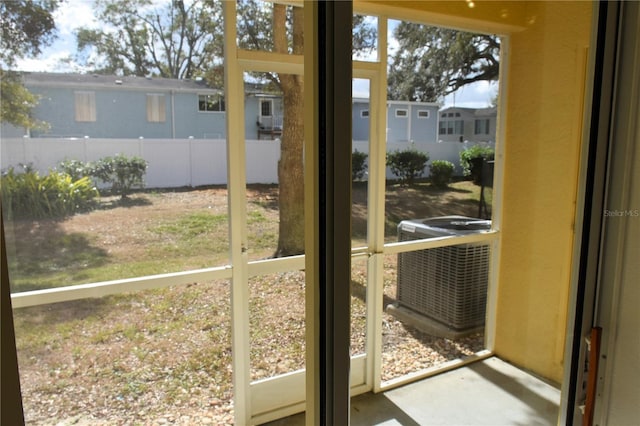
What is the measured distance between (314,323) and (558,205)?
241cm

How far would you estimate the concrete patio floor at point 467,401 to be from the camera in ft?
8.16

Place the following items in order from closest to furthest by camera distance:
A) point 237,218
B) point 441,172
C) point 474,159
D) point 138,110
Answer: point 138,110 < point 237,218 < point 441,172 < point 474,159

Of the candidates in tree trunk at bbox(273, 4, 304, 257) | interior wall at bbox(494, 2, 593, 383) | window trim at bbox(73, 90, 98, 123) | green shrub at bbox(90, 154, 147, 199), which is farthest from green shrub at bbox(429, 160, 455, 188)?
window trim at bbox(73, 90, 98, 123)

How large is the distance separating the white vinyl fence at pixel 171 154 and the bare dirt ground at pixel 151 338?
81 millimetres

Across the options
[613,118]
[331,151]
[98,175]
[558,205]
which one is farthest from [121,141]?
[558,205]

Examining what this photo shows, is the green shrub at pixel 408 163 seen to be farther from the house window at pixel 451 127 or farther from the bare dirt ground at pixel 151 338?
the house window at pixel 451 127

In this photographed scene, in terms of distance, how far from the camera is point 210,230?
2312 mm

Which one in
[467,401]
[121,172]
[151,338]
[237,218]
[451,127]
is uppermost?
[451,127]

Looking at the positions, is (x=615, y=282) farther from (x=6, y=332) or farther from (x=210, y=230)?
(x=210, y=230)

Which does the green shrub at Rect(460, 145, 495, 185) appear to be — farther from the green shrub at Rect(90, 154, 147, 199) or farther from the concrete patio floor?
the green shrub at Rect(90, 154, 147, 199)

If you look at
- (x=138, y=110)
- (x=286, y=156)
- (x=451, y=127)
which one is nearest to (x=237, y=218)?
(x=286, y=156)

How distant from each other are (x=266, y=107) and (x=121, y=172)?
0.79 metres

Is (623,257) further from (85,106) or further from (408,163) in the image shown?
(85,106)

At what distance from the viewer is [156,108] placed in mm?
2150
